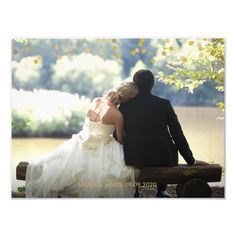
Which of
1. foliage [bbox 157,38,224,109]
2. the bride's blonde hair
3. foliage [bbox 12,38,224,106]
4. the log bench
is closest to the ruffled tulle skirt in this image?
the log bench

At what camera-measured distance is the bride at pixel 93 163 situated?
6195mm

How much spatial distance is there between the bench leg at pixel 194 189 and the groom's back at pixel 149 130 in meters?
0.26

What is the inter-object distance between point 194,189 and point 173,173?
28 centimetres

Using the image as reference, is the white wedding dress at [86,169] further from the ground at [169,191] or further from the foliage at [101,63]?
the foliage at [101,63]

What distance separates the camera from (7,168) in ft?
20.5

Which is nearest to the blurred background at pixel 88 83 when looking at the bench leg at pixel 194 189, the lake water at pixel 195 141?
the lake water at pixel 195 141

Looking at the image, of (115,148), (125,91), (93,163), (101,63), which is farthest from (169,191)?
(101,63)

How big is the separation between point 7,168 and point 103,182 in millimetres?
992

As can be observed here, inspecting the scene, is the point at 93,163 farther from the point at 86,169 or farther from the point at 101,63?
the point at 101,63

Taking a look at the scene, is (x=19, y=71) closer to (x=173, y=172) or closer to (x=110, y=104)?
(x=110, y=104)

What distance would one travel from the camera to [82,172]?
619 centimetres

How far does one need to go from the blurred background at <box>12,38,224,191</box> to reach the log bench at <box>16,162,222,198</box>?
3.7 inches

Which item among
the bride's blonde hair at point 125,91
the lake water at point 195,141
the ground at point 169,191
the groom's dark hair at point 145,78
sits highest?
the groom's dark hair at point 145,78
